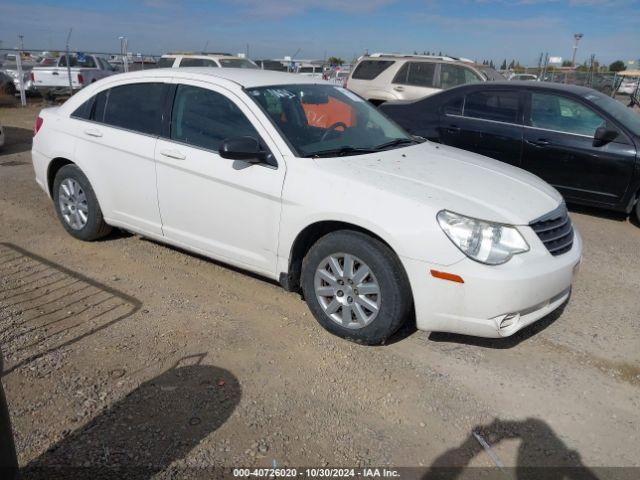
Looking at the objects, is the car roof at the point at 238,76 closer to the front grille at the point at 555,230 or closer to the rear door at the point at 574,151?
the front grille at the point at 555,230

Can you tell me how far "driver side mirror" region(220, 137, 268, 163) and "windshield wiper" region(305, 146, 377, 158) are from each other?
13.0 inches

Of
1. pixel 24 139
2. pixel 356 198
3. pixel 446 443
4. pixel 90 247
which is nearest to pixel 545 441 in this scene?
pixel 446 443

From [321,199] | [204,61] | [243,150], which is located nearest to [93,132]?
[243,150]

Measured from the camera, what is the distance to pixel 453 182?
141 inches

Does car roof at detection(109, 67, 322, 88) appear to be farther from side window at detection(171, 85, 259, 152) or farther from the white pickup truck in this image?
the white pickup truck

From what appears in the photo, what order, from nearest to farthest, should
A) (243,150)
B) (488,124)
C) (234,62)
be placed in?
(243,150), (488,124), (234,62)

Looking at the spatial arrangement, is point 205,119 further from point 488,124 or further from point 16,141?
point 16,141

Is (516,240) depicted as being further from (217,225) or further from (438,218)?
(217,225)

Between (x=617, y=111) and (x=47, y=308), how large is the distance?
21.6ft

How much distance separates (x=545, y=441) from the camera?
9.12ft

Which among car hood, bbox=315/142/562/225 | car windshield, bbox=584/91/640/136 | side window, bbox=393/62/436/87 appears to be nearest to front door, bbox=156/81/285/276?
car hood, bbox=315/142/562/225

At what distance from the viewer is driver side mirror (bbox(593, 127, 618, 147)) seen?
6113 millimetres

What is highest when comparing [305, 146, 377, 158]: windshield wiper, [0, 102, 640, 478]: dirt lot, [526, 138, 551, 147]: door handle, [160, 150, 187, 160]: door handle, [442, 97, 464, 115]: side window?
[442, 97, 464, 115]: side window

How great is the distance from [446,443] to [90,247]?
3821 millimetres
